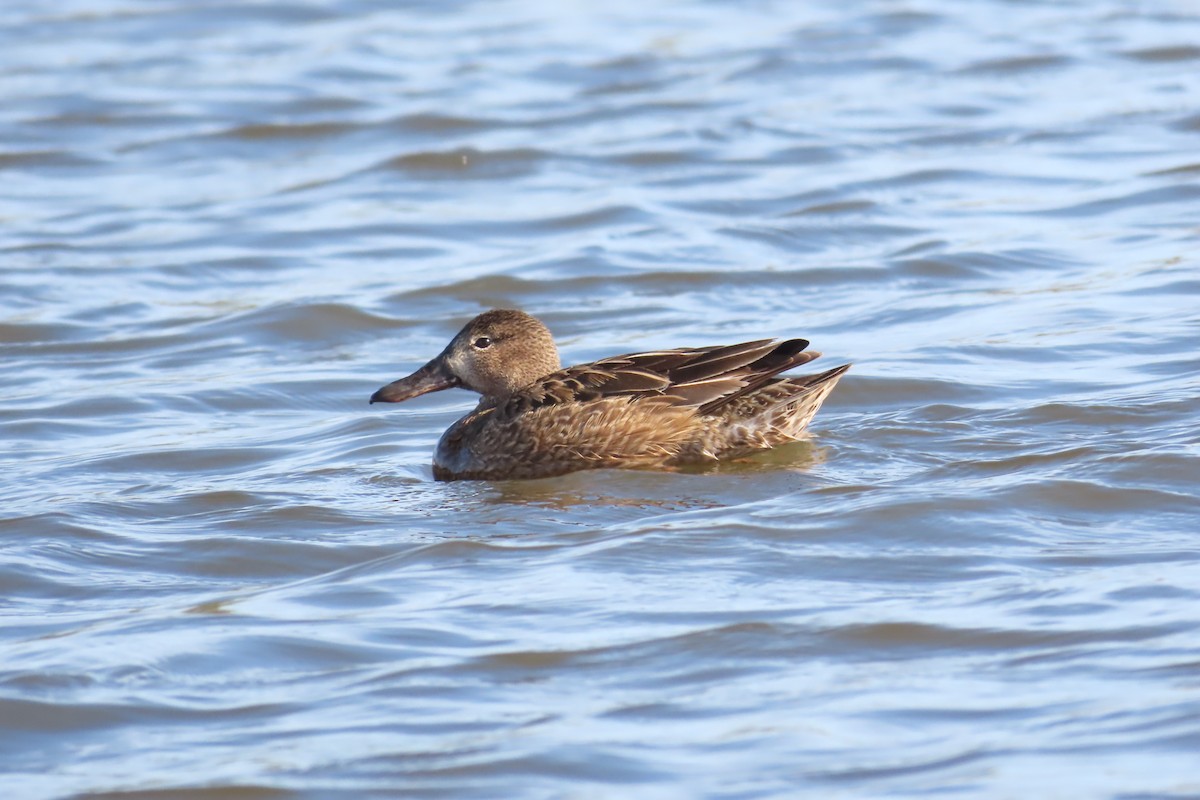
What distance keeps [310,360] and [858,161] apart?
5526mm

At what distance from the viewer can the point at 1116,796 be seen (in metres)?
4.93

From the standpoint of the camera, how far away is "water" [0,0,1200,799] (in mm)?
5602

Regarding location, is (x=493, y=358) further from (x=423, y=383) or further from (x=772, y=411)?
(x=772, y=411)

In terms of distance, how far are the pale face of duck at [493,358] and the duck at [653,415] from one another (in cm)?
42

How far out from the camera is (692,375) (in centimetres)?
868

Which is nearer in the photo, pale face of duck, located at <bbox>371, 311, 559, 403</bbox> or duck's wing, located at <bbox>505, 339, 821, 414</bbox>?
duck's wing, located at <bbox>505, 339, 821, 414</bbox>

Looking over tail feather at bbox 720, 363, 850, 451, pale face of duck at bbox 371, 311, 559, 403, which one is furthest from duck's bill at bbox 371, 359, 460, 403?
tail feather at bbox 720, 363, 850, 451

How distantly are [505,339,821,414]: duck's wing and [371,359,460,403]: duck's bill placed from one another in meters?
0.72

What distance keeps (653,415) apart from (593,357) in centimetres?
245

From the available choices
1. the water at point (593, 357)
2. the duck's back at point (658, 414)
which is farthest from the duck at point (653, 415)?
the water at point (593, 357)

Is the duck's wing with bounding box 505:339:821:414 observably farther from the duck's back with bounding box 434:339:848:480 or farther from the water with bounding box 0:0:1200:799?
the water with bounding box 0:0:1200:799

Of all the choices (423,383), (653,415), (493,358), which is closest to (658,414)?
(653,415)

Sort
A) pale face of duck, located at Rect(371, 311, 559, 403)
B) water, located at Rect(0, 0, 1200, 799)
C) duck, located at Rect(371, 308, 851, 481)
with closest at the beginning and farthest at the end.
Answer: water, located at Rect(0, 0, 1200, 799), duck, located at Rect(371, 308, 851, 481), pale face of duck, located at Rect(371, 311, 559, 403)

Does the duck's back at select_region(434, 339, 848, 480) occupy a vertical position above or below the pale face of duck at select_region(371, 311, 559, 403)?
below
